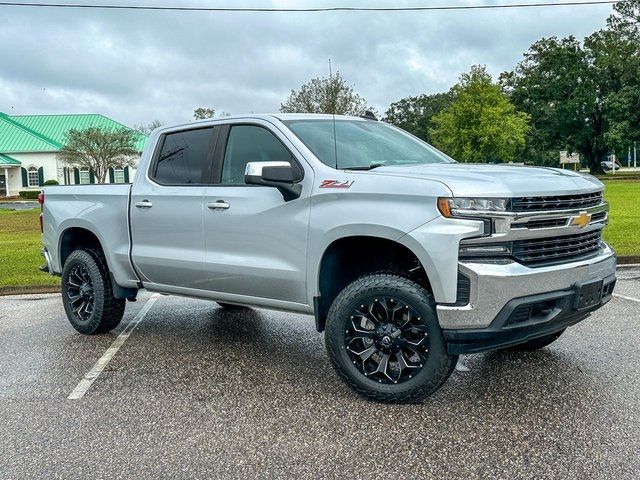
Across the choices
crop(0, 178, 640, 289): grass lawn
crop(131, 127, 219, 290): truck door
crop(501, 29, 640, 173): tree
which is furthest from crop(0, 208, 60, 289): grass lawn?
crop(501, 29, 640, 173): tree

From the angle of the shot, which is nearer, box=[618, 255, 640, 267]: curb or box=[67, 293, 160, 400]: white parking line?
box=[67, 293, 160, 400]: white parking line

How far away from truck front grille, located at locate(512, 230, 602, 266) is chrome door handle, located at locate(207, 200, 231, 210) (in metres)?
2.23

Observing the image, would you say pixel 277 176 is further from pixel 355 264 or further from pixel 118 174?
pixel 118 174

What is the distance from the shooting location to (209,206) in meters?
5.03

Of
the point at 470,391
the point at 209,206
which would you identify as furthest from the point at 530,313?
the point at 209,206

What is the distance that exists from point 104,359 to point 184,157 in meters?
1.87

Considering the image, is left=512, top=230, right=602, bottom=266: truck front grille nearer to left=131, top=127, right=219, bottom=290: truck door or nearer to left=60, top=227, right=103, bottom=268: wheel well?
left=131, top=127, right=219, bottom=290: truck door

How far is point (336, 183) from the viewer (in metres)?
4.27

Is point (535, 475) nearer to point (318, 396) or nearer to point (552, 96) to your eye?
point (318, 396)

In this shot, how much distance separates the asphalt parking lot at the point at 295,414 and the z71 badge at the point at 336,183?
145cm

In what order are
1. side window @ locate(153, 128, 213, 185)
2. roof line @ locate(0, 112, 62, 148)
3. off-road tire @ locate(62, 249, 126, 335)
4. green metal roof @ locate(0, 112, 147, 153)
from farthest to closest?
roof line @ locate(0, 112, 62, 148), green metal roof @ locate(0, 112, 147, 153), off-road tire @ locate(62, 249, 126, 335), side window @ locate(153, 128, 213, 185)

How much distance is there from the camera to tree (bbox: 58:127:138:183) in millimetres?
46375

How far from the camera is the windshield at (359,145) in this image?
4.65 metres

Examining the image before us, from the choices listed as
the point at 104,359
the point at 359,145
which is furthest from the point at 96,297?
the point at 359,145
